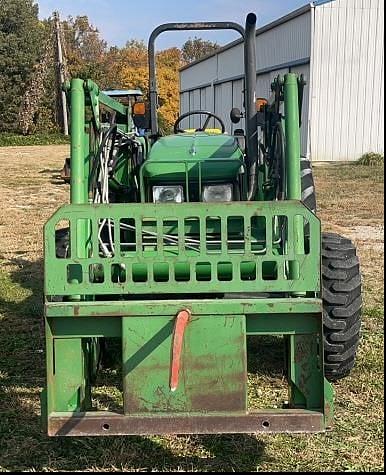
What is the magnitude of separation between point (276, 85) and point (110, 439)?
2.02 meters

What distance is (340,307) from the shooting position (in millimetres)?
3693

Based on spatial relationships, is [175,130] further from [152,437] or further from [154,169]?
[152,437]

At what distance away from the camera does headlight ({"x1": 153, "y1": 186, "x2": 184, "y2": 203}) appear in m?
4.25

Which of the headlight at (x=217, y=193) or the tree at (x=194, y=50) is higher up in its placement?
the tree at (x=194, y=50)

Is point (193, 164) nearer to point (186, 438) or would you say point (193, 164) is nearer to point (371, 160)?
point (186, 438)

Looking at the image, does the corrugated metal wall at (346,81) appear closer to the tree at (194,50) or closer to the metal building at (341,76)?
the metal building at (341,76)

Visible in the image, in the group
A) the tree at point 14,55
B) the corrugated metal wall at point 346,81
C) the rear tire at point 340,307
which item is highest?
the tree at point 14,55

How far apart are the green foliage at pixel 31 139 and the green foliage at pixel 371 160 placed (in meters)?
20.4

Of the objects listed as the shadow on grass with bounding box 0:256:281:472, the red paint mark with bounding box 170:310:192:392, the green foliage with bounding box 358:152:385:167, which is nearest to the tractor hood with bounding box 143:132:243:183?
the shadow on grass with bounding box 0:256:281:472

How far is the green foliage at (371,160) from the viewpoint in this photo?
17.0m

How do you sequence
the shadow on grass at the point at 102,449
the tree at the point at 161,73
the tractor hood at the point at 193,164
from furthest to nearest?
the tree at the point at 161,73 → the tractor hood at the point at 193,164 → the shadow on grass at the point at 102,449

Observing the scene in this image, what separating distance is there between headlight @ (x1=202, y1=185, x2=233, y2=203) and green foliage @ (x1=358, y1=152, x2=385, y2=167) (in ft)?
43.8

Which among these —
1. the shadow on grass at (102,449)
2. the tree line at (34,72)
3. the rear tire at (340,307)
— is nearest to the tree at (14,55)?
the tree line at (34,72)

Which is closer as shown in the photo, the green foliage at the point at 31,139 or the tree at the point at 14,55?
the green foliage at the point at 31,139
